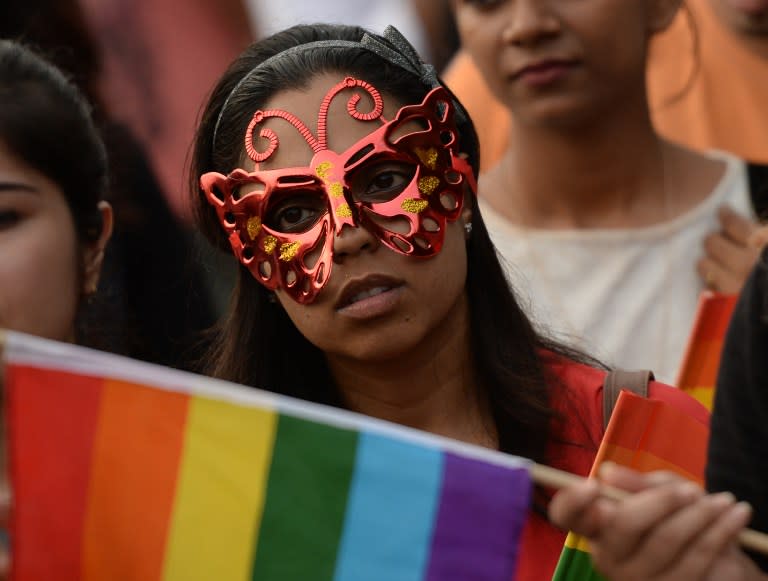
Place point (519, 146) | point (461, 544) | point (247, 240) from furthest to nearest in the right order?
point (519, 146)
point (247, 240)
point (461, 544)

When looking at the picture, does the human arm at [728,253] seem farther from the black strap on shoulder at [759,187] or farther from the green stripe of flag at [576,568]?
the green stripe of flag at [576,568]

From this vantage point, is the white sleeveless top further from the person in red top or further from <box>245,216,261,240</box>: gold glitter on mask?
<box>245,216,261,240</box>: gold glitter on mask

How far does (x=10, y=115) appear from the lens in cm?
302

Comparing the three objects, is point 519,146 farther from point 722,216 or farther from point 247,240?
point 247,240

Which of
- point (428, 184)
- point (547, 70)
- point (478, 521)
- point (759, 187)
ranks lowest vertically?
point (478, 521)

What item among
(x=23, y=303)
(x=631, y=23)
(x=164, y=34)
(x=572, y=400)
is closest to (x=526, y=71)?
(x=631, y=23)

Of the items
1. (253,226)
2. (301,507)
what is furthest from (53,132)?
(301,507)

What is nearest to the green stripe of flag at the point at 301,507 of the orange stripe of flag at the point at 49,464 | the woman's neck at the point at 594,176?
the orange stripe of flag at the point at 49,464

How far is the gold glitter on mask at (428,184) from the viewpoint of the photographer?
2.71m

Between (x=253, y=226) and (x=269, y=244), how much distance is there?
57 mm

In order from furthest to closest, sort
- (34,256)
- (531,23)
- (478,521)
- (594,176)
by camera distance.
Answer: (594,176) → (531,23) → (34,256) → (478,521)

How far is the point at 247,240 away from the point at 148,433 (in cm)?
77

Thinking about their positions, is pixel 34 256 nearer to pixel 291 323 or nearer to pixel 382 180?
pixel 291 323

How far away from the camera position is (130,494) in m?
2.06
